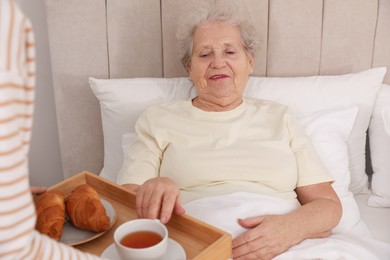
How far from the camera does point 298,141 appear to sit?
4.84 feet

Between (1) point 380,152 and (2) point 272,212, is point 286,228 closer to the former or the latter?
(2) point 272,212

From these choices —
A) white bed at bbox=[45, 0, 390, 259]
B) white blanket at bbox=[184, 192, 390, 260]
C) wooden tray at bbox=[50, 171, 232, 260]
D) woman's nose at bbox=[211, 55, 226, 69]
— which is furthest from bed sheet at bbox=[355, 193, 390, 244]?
wooden tray at bbox=[50, 171, 232, 260]

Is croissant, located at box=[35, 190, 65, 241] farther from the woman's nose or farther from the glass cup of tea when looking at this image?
the woman's nose

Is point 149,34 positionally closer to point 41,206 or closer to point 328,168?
point 328,168

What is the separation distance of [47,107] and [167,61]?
57 cm

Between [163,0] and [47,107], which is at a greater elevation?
[163,0]

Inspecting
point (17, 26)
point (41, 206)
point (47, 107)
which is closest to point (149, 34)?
point (47, 107)

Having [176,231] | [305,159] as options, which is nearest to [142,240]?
[176,231]

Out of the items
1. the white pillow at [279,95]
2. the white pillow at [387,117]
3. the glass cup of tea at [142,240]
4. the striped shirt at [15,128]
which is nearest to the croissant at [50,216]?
the glass cup of tea at [142,240]

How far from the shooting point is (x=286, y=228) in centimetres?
124

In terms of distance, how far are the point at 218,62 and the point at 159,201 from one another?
2.22 feet

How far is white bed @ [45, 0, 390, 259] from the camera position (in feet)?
5.70

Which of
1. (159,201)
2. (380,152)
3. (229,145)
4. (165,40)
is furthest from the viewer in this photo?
(165,40)

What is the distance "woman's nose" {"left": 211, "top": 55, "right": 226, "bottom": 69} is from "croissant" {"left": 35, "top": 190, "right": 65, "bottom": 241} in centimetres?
76
